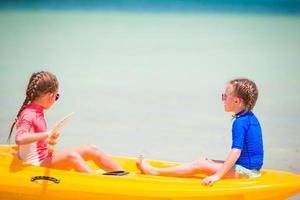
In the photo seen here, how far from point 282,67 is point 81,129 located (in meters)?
1.84

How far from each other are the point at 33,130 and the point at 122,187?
41cm

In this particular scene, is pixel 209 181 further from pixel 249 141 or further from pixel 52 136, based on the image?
pixel 52 136

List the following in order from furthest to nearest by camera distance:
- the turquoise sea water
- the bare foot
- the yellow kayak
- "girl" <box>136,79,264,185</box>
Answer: the turquoise sea water → the bare foot → "girl" <box>136,79,264,185</box> → the yellow kayak

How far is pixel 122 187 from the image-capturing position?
6.31ft

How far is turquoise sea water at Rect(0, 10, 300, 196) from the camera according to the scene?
3.31 m

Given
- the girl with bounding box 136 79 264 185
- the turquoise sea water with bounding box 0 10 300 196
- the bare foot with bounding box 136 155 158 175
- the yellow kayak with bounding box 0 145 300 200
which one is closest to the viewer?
the yellow kayak with bounding box 0 145 300 200

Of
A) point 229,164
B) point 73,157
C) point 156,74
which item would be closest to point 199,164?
point 229,164

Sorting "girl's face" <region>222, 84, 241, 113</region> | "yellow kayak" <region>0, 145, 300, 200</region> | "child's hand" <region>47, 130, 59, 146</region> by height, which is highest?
"girl's face" <region>222, 84, 241, 113</region>

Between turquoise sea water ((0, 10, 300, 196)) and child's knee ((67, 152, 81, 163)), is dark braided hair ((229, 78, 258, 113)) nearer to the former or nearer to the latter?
child's knee ((67, 152, 81, 163))

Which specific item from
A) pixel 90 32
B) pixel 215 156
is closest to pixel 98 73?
pixel 90 32

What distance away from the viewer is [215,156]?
3.09 metres

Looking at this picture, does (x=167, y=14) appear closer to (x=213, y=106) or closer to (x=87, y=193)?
(x=213, y=106)

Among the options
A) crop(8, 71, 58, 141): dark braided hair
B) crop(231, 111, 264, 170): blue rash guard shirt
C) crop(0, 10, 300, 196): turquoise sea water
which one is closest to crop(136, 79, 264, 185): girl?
crop(231, 111, 264, 170): blue rash guard shirt

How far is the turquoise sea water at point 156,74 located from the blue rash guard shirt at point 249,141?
87 cm
